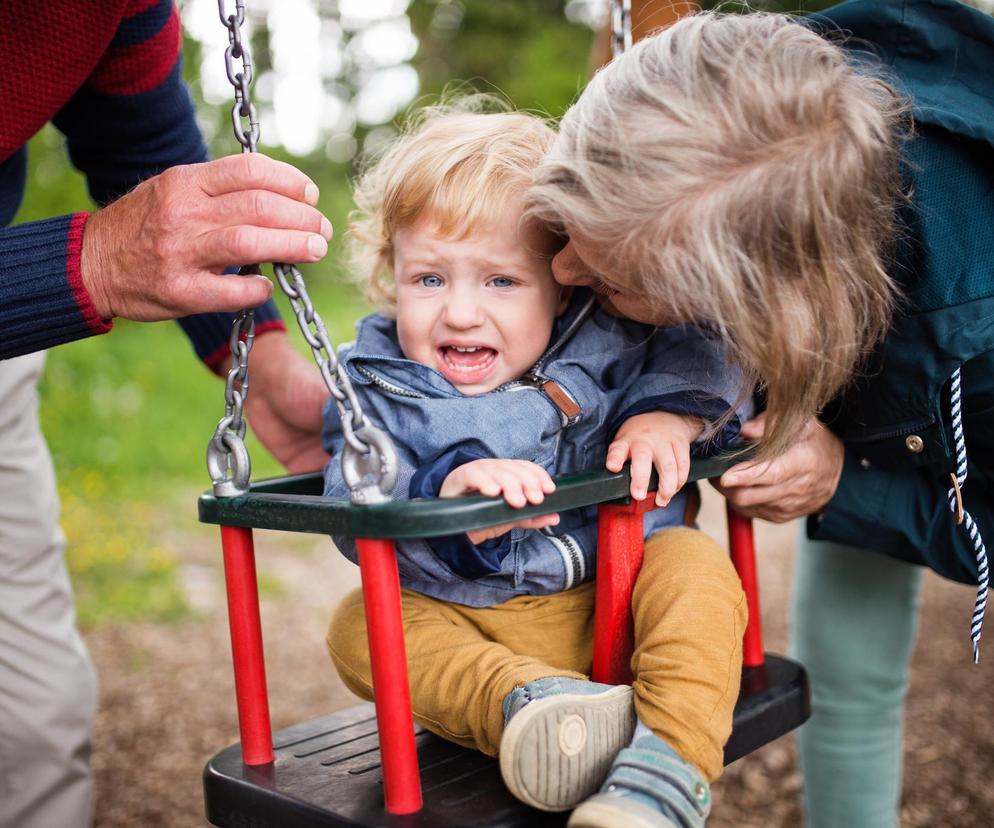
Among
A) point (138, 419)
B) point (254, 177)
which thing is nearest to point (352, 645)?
point (254, 177)

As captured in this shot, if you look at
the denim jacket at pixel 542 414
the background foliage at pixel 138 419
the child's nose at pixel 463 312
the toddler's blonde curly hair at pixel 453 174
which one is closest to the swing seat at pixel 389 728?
the denim jacket at pixel 542 414

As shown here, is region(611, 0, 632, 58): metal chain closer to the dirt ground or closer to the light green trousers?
the light green trousers

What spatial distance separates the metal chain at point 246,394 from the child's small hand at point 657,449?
38 cm

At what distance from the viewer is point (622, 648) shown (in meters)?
1.55

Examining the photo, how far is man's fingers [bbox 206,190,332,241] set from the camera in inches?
54.6

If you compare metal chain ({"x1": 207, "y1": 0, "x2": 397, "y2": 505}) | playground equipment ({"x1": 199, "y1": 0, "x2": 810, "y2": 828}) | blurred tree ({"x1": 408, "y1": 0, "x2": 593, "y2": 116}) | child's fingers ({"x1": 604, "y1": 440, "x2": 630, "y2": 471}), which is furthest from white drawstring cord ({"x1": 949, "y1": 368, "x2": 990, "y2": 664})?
blurred tree ({"x1": 408, "y1": 0, "x2": 593, "y2": 116})

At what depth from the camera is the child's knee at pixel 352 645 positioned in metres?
1.59

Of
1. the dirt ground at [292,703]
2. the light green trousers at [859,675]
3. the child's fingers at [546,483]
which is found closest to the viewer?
the child's fingers at [546,483]

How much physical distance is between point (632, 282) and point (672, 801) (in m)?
0.64

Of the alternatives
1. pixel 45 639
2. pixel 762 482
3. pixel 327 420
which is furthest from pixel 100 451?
pixel 762 482

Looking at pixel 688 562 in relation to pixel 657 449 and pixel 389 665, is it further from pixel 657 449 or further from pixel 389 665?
pixel 389 665

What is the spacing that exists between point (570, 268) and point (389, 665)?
626 millimetres

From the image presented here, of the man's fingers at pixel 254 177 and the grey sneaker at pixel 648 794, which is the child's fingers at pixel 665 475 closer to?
the grey sneaker at pixel 648 794

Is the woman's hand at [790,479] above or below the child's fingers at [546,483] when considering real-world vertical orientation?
below
